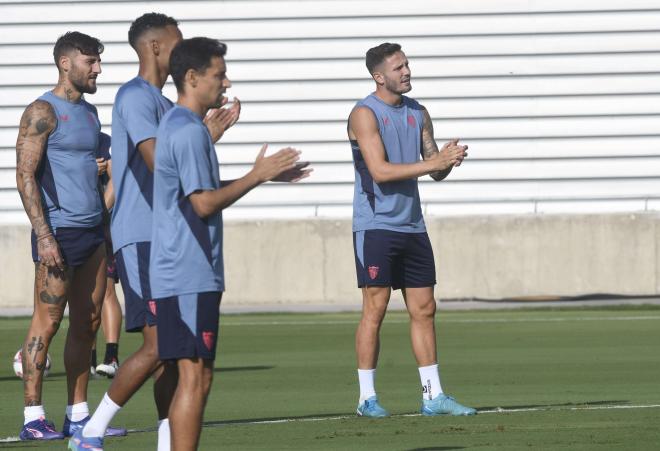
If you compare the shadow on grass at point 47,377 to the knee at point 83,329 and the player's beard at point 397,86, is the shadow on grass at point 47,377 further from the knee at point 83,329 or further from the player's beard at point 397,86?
the player's beard at point 397,86

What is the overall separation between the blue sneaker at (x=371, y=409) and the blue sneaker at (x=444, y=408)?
25 cm

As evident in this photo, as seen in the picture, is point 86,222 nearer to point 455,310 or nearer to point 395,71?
point 395,71

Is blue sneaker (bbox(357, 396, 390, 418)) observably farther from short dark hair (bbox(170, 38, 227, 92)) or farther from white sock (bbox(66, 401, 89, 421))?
short dark hair (bbox(170, 38, 227, 92))

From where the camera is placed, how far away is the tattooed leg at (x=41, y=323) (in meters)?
9.21

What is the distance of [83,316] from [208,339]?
2561 mm

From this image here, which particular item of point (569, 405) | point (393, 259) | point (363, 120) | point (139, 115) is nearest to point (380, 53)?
point (363, 120)

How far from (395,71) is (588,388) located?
9.11ft

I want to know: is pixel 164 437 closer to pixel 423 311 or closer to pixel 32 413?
pixel 32 413

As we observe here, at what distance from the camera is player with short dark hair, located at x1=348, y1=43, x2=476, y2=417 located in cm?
1009

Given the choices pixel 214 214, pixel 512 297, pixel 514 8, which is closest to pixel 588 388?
pixel 214 214

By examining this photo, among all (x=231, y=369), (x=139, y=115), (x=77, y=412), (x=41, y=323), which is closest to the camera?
(x=139, y=115)

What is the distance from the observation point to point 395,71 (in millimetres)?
10141

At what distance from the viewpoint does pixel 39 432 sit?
A: 29.5 ft

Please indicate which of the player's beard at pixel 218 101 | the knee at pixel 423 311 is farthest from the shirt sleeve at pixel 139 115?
the knee at pixel 423 311
